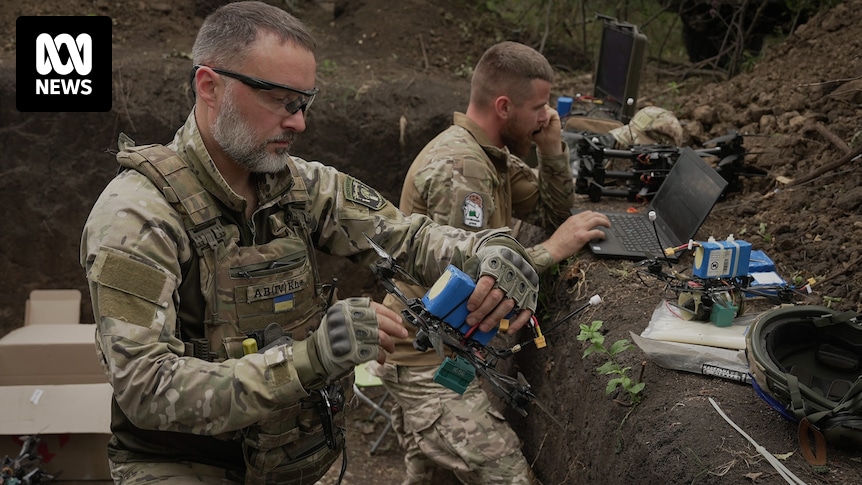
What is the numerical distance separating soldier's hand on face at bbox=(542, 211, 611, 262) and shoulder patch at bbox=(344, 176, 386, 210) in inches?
→ 47.0

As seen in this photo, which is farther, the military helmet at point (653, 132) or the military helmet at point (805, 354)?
the military helmet at point (653, 132)

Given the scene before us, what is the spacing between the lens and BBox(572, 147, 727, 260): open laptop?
156 inches

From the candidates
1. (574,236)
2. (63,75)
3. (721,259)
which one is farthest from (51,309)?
(721,259)

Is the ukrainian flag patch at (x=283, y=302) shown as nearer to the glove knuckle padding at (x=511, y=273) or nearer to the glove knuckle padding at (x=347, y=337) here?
the glove knuckle padding at (x=347, y=337)

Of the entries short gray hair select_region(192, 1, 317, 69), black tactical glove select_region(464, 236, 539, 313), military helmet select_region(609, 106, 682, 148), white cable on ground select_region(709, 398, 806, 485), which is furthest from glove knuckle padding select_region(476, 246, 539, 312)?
military helmet select_region(609, 106, 682, 148)

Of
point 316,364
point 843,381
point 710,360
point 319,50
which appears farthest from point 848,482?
point 319,50

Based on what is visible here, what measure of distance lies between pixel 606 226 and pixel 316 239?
1.70 meters

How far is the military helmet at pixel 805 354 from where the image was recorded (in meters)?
2.39

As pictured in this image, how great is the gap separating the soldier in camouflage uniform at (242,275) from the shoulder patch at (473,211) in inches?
27.7

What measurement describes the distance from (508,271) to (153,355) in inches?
43.0

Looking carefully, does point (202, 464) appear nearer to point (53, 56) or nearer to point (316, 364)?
point (316, 364)

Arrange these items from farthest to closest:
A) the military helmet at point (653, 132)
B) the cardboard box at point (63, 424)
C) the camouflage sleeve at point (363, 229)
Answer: the military helmet at point (653, 132) → the cardboard box at point (63, 424) → the camouflage sleeve at point (363, 229)

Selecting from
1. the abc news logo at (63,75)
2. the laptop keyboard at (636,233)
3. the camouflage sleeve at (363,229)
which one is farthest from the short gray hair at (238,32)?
the abc news logo at (63,75)

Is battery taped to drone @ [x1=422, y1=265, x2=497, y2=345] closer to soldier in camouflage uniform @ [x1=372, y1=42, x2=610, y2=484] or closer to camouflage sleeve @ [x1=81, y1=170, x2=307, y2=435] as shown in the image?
camouflage sleeve @ [x1=81, y1=170, x2=307, y2=435]
